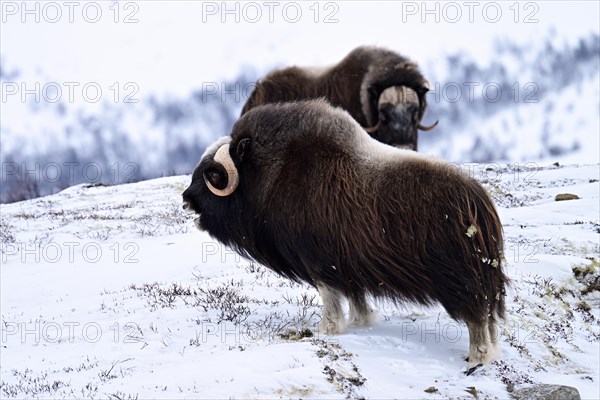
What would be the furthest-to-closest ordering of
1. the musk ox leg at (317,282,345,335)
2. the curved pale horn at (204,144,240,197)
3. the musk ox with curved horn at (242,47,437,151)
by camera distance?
the musk ox with curved horn at (242,47,437,151)
the curved pale horn at (204,144,240,197)
the musk ox leg at (317,282,345,335)

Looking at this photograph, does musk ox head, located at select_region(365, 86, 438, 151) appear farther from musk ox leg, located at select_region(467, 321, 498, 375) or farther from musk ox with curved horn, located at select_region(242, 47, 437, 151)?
musk ox leg, located at select_region(467, 321, 498, 375)

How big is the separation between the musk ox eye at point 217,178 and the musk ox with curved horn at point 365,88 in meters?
4.50

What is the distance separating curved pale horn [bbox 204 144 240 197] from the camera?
4766mm

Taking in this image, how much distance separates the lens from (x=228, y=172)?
4.77 metres

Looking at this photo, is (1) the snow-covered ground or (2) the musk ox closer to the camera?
(1) the snow-covered ground

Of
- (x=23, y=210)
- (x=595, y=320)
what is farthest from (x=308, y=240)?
(x=23, y=210)

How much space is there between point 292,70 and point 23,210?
982 centimetres

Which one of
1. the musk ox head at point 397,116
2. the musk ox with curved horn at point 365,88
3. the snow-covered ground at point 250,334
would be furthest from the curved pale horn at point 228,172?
the musk ox head at point 397,116

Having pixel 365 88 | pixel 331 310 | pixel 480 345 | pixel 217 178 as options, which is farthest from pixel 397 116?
pixel 480 345

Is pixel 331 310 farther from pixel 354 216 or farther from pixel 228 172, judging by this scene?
pixel 228 172

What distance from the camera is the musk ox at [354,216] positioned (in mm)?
4168

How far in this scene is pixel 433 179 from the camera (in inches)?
166

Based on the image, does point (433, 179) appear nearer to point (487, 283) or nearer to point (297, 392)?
point (487, 283)

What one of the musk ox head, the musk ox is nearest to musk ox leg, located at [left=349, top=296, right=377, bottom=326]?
the musk ox
